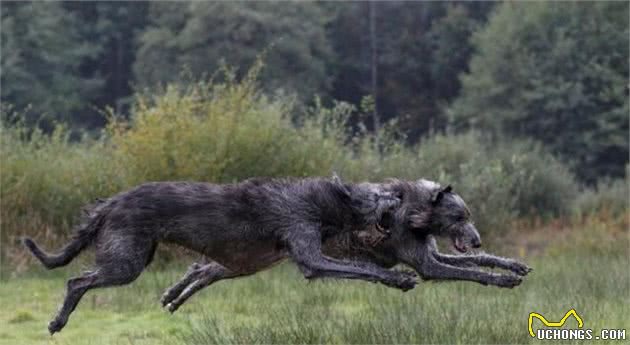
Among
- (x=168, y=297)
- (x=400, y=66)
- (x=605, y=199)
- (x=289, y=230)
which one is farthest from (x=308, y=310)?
(x=400, y=66)

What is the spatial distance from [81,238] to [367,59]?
39.8m

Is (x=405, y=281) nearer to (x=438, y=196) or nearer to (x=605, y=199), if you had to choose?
(x=438, y=196)

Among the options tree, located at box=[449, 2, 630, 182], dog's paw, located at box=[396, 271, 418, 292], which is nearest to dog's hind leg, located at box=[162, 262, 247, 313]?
dog's paw, located at box=[396, 271, 418, 292]

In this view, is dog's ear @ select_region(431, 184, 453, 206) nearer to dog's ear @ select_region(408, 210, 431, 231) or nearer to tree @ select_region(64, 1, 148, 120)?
dog's ear @ select_region(408, 210, 431, 231)

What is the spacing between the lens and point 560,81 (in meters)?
41.7

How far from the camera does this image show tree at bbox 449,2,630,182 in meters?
40.3

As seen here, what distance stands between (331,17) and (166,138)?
30886mm

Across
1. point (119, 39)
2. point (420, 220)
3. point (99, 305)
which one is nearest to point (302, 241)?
point (420, 220)

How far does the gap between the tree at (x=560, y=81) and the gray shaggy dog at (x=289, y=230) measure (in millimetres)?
32103

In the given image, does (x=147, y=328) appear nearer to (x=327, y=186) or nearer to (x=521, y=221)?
(x=327, y=186)

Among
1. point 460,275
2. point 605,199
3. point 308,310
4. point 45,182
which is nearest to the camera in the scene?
point 460,275

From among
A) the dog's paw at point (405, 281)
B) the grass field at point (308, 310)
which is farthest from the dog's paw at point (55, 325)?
the dog's paw at point (405, 281)

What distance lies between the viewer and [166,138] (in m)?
16.4

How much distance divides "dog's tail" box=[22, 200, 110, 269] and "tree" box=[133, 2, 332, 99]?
32716 millimetres
